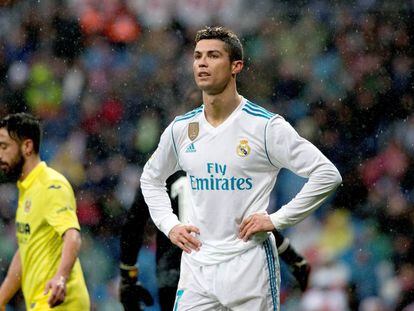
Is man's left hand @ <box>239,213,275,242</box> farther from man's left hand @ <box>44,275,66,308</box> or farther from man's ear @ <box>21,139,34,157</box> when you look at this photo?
man's ear @ <box>21,139,34,157</box>

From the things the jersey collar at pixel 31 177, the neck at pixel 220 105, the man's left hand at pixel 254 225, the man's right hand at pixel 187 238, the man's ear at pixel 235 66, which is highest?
the man's ear at pixel 235 66

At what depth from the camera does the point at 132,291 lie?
21.4 feet

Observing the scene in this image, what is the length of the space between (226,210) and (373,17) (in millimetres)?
3925

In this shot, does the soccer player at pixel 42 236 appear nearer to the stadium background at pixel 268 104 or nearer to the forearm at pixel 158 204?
the forearm at pixel 158 204

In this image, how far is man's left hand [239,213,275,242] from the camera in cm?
374

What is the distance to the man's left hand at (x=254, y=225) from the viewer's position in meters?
3.74

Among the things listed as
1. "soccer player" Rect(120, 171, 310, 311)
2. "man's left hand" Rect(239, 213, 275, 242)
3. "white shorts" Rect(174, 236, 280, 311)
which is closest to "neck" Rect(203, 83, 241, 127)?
"man's left hand" Rect(239, 213, 275, 242)

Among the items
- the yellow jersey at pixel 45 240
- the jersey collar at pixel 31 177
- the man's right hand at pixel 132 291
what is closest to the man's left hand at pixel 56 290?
the yellow jersey at pixel 45 240

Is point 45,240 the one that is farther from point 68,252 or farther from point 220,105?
point 220,105

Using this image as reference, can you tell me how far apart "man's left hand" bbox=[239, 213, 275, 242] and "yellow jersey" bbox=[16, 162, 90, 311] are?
3.39ft

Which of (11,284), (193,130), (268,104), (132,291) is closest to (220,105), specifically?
(193,130)

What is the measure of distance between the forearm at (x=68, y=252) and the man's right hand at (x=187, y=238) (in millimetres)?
677

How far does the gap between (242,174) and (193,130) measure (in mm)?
308

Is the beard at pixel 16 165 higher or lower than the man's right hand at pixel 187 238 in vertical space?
higher
